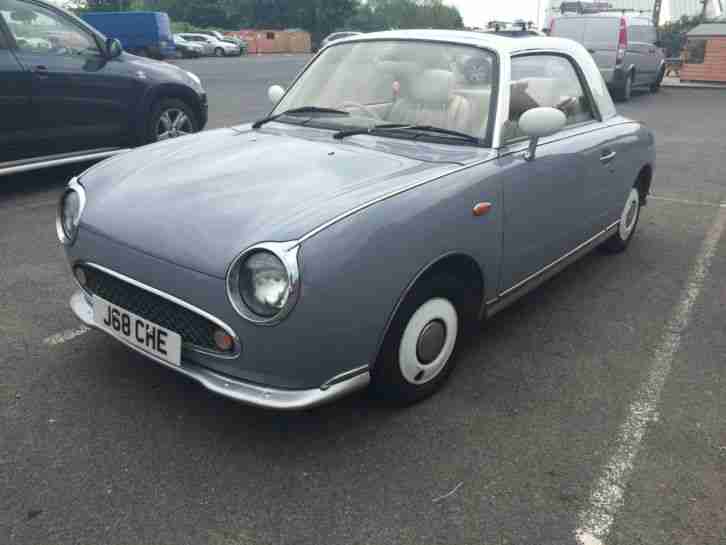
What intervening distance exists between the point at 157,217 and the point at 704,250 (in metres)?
4.28

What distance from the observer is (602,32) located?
14.6 meters

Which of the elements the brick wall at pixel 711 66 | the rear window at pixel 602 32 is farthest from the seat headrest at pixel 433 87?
the brick wall at pixel 711 66

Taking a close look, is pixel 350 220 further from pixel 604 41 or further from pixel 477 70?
pixel 604 41

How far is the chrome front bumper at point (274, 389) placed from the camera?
94.0 inches

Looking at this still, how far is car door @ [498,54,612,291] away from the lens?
325cm

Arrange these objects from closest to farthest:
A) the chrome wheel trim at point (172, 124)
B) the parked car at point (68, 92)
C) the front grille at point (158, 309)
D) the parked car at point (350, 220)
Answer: the parked car at point (350, 220) → the front grille at point (158, 309) → the parked car at point (68, 92) → the chrome wheel trim at point (172, 124)

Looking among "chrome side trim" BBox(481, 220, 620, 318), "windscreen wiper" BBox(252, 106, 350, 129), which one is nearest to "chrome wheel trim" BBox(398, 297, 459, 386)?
"chrome side trim" BBox(481, 220, 620, 318)

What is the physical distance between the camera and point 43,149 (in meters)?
6.11

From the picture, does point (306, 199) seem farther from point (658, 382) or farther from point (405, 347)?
point (658, 382)

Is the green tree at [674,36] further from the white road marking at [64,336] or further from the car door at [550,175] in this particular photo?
the white road marking at [64,336]

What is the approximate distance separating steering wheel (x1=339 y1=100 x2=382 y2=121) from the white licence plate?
63.6 inches

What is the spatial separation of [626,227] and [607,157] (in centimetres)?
107

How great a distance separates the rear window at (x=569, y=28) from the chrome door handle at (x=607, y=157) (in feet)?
39.5

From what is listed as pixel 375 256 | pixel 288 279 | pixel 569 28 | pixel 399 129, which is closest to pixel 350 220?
pixel 375 256
